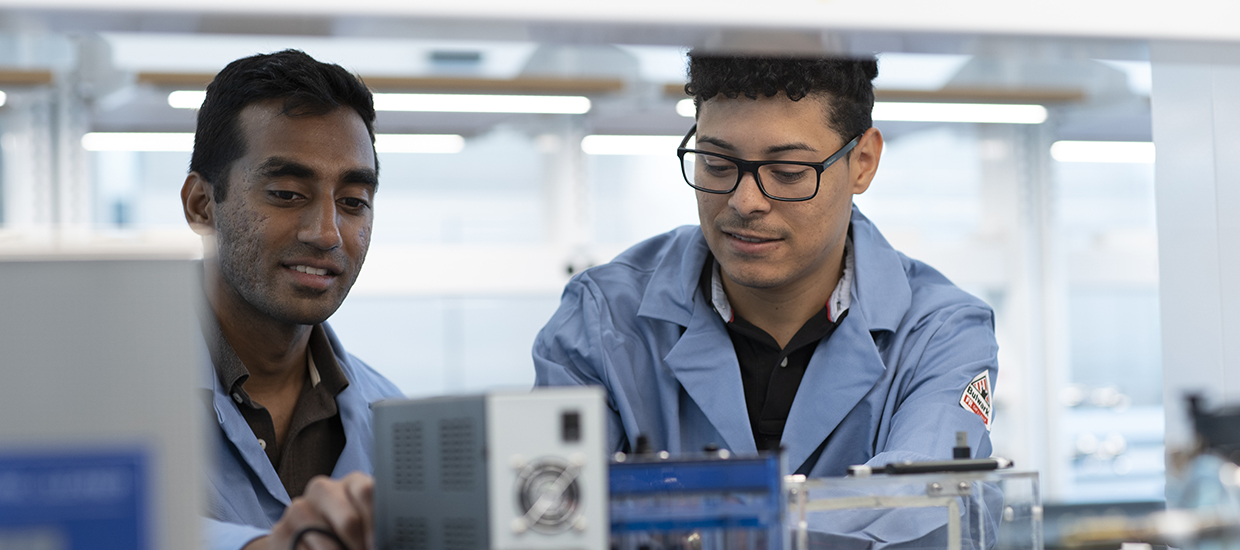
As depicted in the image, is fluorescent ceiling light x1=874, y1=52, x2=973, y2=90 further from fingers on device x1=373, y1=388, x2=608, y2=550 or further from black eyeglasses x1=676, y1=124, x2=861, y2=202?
fingers on device x1=373, y1=388, x2=608, y2=550

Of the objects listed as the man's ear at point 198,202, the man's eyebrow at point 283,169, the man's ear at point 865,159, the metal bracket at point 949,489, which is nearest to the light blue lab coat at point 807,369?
the man's ear at point 865,159

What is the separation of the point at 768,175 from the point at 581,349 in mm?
424

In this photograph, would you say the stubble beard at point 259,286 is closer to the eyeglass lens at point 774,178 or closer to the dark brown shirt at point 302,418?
the dark brown shirt at point 302,418

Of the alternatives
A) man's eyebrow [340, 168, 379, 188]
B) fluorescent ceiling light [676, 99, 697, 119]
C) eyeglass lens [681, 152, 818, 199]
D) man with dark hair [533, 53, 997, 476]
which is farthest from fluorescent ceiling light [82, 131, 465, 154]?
eyeglass lens [681, 152, 818, 199]

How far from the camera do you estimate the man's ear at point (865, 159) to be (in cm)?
178

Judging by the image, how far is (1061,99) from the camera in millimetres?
5703

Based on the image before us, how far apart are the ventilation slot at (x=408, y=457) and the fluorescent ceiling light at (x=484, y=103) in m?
3.87

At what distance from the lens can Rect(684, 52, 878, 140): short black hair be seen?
5.33 feet

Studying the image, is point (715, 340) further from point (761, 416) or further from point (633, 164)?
point (633, 164)

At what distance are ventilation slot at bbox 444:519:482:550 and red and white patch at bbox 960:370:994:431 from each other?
89 centimetres

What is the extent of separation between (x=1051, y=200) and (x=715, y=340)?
5.48 meters

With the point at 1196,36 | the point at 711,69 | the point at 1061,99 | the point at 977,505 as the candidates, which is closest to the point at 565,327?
the point at 711,69

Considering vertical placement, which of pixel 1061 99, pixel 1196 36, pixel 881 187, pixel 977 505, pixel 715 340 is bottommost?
pixel 977 505

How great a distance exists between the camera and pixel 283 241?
1709mm
